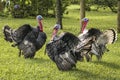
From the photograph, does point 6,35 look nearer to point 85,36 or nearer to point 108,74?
point 85,36

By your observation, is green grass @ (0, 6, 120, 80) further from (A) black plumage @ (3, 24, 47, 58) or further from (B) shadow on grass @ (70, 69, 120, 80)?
(A) black plumage @ (3, 24, 47, 58)

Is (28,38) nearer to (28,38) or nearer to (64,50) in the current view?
(28,38)

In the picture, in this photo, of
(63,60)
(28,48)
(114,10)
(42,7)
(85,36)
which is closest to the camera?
(63,60)

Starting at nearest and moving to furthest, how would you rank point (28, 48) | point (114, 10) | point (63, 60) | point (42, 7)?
1. point (63, 60)
2. point (28, 48)
3. point (42, 7)
4. point (114, 10)

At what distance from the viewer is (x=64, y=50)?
8.86 m

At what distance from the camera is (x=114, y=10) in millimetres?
32031

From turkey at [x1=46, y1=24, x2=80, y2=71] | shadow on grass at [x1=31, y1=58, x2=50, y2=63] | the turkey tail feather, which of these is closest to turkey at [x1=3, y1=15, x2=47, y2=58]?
shadow on grass at [x1=31, y1=58, x2=50, y2=63]

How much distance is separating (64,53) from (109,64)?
188 cm

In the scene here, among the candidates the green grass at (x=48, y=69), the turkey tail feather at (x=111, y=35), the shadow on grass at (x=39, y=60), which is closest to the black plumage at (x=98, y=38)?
the turkey tail feather at (x=111, y=35)

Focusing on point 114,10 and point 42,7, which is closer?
point 42,7

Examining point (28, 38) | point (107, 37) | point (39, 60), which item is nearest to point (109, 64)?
point (107, 37)

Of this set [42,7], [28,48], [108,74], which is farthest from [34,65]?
[42,7]

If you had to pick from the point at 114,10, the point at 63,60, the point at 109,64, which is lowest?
the point at 114,10

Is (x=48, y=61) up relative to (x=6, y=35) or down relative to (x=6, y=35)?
down
